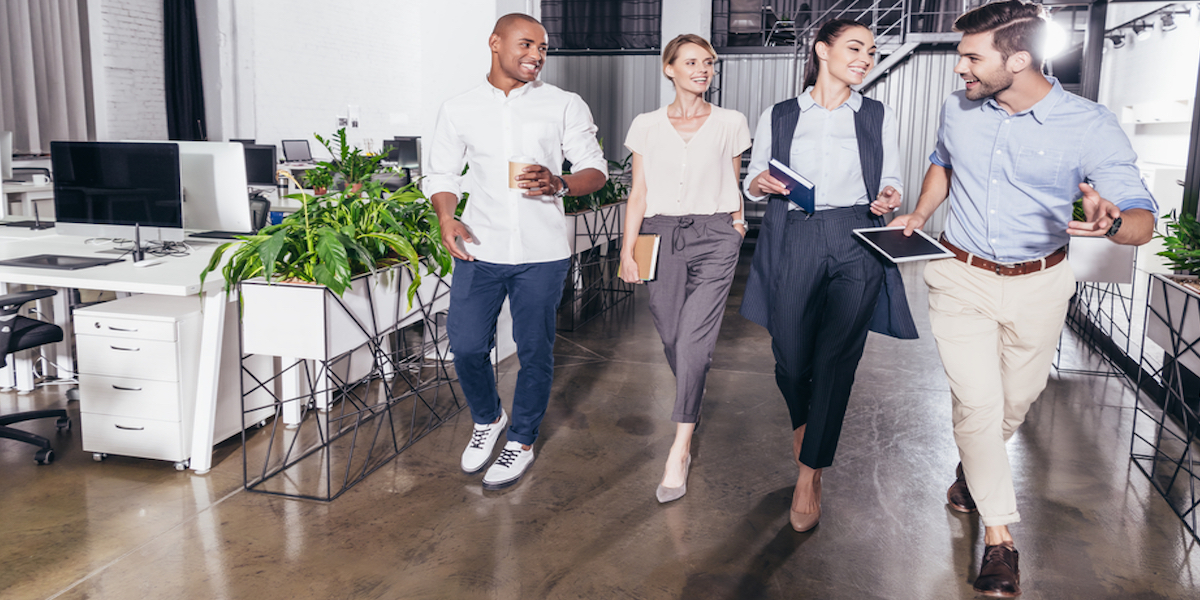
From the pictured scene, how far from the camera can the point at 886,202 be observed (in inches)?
89.1

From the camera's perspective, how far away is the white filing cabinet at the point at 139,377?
280cm

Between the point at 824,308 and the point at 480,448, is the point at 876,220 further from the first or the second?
the point at 480,448

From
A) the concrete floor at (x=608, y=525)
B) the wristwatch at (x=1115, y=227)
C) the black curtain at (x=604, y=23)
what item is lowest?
the concrete floor at (x=608, y=525)

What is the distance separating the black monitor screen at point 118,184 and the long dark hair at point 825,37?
7.82ft

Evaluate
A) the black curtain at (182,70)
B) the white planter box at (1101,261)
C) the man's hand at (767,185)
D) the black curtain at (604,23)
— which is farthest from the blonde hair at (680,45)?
the black curtain at (604,23)

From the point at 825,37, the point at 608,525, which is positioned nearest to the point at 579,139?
the point at 825,37

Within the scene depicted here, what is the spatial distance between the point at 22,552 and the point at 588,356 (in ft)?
9.16

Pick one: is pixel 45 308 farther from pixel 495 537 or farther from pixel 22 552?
pixel 495 537

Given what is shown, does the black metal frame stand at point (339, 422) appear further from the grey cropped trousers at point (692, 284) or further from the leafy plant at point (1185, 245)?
the leafy plant at point (1185, 245)

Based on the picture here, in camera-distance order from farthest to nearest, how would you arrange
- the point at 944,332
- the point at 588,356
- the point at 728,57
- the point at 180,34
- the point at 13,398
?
the point at 728,57
the point at 180,34
the point at 588,356
the point at 13,398
the point at 944,332

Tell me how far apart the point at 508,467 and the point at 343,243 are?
923mm

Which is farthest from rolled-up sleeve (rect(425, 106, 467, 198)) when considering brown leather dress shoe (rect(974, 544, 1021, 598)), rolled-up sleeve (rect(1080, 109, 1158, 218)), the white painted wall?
the white painted wall

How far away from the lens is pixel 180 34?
916cm

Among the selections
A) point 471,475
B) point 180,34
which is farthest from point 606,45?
point 471,475
